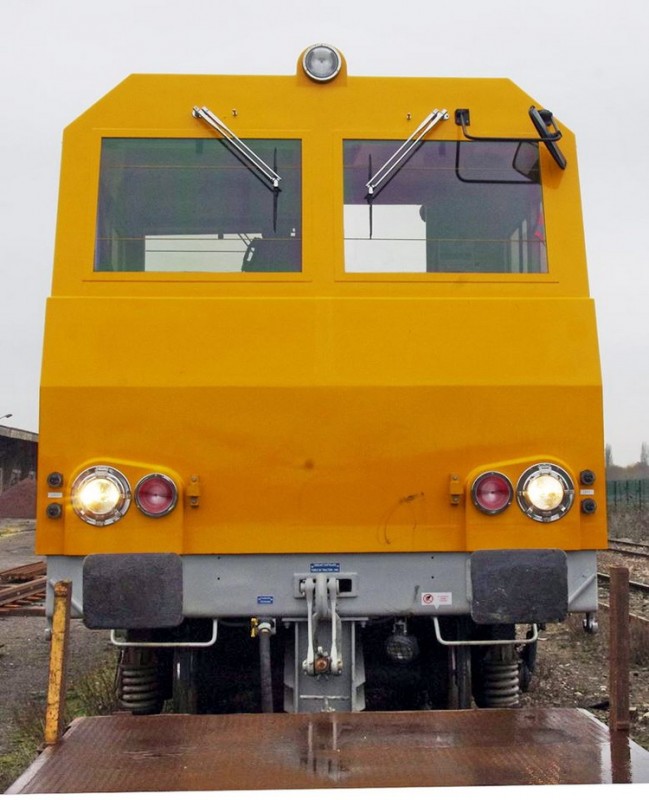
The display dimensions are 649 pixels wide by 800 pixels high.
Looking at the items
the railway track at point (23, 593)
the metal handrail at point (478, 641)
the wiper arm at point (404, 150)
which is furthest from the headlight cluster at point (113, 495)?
the railway track at point (23, 593)

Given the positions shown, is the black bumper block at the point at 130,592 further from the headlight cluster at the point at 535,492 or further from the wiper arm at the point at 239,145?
the wiper arm at the point at 239,145

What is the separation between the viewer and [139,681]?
4863mm

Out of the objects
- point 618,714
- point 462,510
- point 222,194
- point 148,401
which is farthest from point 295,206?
point 618,714

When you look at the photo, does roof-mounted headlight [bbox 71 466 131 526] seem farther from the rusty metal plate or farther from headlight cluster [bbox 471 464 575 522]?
headlight cluster [bbox 471 464 575 522]

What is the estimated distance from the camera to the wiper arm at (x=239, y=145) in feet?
15.6

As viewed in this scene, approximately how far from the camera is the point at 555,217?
482cm

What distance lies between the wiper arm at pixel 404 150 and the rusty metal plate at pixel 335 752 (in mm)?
2514

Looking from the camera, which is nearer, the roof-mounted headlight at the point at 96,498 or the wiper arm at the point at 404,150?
the roof-mounted headlight at the point at 96,498

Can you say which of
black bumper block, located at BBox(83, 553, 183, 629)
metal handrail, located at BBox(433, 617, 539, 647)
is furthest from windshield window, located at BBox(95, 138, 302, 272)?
metal handrail, located at BBox(433, 617, 539, 647)

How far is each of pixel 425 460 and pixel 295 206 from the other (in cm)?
141

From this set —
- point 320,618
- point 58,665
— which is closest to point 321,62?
point 320,618

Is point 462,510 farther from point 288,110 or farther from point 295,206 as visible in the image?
point 288,110

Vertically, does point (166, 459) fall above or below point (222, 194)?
below

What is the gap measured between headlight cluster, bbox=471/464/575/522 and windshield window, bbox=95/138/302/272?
4.80 ft
